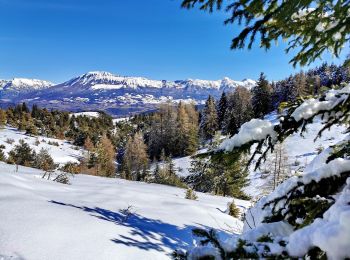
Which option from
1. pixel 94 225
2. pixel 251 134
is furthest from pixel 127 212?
pixel 251 134

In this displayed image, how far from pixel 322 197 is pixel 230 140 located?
635mm

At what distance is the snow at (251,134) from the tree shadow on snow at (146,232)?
8.55 feet

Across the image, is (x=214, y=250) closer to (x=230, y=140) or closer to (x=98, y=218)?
(x=230, y=140)

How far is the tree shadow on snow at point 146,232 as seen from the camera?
4402mm

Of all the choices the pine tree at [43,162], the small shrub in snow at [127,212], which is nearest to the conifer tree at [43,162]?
the pine tree at [43,162]

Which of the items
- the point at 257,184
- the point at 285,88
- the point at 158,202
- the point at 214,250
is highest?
the point at 285,88

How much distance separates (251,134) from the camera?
6.92ft

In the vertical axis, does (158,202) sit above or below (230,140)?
below

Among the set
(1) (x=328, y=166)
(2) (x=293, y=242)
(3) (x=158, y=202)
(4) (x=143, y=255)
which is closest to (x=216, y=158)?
(1) (x=328, y=166)

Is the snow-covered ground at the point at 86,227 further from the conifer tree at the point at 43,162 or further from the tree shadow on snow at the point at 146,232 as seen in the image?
the conifer tree at the point at 43,162

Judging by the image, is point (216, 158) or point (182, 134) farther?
point (182, 134)

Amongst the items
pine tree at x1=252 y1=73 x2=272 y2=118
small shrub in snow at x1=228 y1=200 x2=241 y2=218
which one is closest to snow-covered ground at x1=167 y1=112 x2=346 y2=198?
pine tree at x1=252 y1=73 x2=272 y2=118

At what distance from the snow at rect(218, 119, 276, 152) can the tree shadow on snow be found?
8.55 ft

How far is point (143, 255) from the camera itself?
13.1 ft
